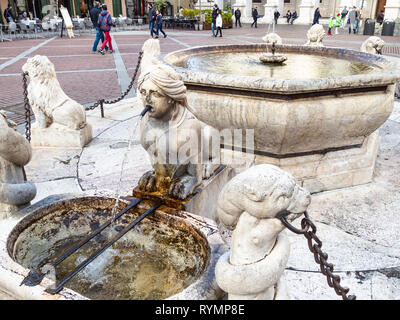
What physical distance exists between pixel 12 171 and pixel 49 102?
2.85 m

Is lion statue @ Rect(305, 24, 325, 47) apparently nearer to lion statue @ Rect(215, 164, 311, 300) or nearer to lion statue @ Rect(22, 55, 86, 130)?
lion statue @ Rect(22, 55, 86, 130)

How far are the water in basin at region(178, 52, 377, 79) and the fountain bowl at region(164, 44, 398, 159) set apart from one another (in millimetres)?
1166

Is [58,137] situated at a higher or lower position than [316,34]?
lower

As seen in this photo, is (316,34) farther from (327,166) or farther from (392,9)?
(392,9)

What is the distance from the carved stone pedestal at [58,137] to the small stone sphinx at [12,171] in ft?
8.90

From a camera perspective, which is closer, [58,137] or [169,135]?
[169,135]

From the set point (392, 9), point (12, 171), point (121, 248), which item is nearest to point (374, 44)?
point (121, 248)

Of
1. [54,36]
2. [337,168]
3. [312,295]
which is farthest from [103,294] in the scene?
[54,36]

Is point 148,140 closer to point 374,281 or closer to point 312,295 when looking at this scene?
point 312,295

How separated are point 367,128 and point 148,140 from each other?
9.16 feet

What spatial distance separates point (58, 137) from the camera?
5520mm

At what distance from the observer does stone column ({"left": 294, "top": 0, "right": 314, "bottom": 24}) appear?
30.1 meters

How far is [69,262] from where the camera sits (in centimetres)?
270
